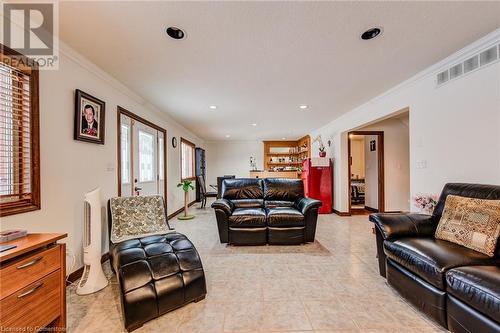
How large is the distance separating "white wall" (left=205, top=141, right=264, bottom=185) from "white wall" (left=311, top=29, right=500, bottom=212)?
6284 millimetres

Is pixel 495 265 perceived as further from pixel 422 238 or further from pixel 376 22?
pixel 376 22

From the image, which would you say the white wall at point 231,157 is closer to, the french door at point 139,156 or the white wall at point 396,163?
the french door at point 139,156

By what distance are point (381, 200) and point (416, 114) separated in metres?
2.84

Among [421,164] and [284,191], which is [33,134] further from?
[421,164]

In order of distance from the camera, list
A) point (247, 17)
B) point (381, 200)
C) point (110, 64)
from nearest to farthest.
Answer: point (247, 17)
point (110, 64)
point (381, 200)

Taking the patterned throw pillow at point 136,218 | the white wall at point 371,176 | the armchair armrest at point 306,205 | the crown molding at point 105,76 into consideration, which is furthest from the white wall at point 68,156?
the white wall at point 371,176

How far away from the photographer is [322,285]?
2145mm

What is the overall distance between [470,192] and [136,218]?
3.39m

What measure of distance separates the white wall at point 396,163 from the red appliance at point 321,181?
1223mm

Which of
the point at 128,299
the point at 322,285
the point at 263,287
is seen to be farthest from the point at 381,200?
the point at 128,299

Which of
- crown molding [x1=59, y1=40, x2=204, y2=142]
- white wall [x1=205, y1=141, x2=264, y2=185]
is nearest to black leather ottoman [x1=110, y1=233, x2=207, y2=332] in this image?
crown molding [x1=59, y1=40, x2=204, y2=142]

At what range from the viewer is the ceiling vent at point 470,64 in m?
2.04

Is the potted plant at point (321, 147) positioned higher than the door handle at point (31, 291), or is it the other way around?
the potted plant at point (321, 147)

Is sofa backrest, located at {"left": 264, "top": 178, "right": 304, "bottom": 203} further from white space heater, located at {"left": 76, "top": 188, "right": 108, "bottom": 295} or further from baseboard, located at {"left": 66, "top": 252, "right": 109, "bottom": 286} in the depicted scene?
baseboard, located at {"left": 66, "top": 252, "right": 109, "bottom": 286}
